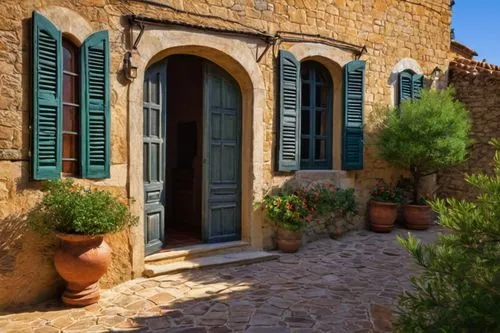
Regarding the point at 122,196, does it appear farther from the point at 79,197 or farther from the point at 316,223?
the point at 316,223

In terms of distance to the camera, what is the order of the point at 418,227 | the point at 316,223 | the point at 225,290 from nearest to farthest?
the point at 225,290
the point at 316,223
the point at 418,227

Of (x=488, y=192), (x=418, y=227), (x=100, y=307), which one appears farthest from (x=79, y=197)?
(x=418, y=227)

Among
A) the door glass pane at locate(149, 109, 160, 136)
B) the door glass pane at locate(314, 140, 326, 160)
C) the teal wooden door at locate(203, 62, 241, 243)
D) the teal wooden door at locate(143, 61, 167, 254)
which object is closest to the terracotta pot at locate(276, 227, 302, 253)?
the teal wooden door at locate(203, 62, 241, 243)

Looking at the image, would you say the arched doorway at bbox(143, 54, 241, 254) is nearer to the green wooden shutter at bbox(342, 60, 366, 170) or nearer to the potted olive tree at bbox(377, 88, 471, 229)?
the green wooden shutter at bbox(342, 60, 366, 170)

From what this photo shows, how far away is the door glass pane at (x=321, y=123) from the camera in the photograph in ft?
24.1

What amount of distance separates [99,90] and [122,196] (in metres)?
1.27

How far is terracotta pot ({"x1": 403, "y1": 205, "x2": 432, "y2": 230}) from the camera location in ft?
25.9

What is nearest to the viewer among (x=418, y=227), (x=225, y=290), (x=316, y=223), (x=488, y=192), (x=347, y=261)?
(x=488, y=192)

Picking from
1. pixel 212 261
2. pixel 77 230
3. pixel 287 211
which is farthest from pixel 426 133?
pixel 77 230

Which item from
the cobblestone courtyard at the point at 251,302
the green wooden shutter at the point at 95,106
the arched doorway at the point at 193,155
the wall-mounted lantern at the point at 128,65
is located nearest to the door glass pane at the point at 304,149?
the arched doorway at the point at 193,155

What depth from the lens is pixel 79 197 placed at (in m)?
4.27

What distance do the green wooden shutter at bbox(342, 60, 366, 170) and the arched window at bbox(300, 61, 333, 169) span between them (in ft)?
0.95

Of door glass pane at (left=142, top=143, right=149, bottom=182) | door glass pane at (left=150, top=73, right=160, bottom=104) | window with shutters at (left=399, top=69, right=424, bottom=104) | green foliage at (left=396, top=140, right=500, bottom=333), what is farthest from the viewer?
window with shutters at (left=399, top=69, right=424, bottom=104)

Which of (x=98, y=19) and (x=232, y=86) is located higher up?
(x=98, y=19)
